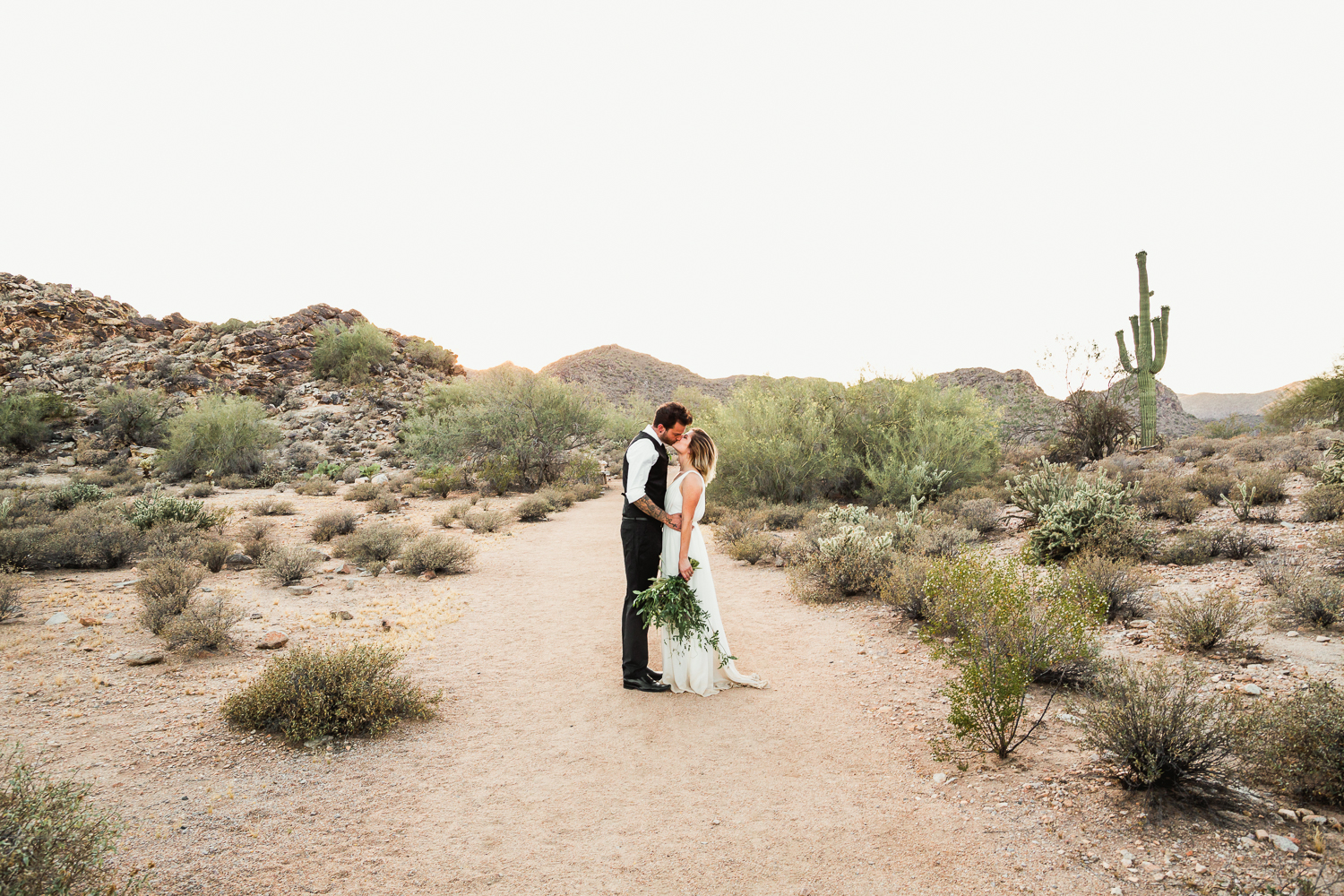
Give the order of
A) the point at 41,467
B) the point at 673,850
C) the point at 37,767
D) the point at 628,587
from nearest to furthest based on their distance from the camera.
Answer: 1. the point at 673,850
2. the point at 37,767
3. the point at 628,587
4. the point at 41,467

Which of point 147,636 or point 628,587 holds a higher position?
point 628,587

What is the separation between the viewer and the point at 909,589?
7055 millimetres

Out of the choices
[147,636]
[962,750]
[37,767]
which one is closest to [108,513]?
[147,636]

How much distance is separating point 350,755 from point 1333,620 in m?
7.91

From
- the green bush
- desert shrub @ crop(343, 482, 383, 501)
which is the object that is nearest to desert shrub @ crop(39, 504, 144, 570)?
desert shrub @ crop(343, 482, 383, 501)

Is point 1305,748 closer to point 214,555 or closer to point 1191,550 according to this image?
point 1191,550

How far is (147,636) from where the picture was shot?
641 cm

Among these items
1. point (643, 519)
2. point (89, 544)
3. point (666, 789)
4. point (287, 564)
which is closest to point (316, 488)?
point (89, 544)

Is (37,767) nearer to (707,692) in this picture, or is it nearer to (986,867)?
(707,692)

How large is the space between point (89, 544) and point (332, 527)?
3.59 m

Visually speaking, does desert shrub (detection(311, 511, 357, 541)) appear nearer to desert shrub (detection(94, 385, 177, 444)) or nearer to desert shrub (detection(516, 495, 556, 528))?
desert shrub (detection(516, 495, 556, 528))

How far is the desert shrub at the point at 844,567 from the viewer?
27.1 feet

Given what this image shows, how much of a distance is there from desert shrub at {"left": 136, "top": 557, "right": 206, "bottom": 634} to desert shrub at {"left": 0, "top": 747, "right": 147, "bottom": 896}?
13.9ft

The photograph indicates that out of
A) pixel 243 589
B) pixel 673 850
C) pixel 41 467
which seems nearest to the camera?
pixel 673 850
